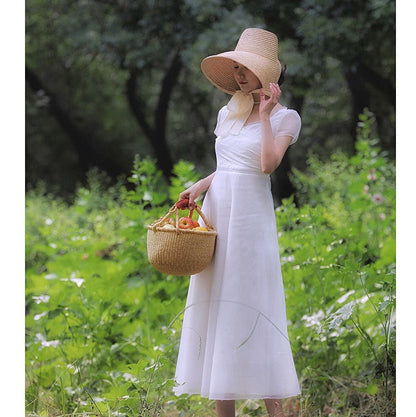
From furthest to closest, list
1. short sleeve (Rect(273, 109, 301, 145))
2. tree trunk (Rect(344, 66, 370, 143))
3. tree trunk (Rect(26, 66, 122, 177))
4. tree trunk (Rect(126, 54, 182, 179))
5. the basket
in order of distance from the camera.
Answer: tree trunk (Rect(26, 66, 122, 177))
tree trunk (Rect(126, 54, 182, 179))
tree trunk (Rect(344, 66, 370, 143))
short sleeve (Rect(273, 109, 301, 145))
the basket

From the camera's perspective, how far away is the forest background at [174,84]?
7.72m

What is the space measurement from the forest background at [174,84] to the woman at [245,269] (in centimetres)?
93

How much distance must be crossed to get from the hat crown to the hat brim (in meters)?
0.03

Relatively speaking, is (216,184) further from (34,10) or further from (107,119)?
(107,119)

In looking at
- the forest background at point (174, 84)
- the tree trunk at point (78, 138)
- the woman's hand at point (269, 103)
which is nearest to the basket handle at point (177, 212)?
the woman's hand at point (269, 103)

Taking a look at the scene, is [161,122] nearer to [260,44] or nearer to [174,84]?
[174,84]

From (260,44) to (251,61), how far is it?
0.11 metres

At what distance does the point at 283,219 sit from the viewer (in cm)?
346

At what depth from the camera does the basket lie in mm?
2242

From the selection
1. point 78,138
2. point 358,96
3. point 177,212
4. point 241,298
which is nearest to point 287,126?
point 177,212

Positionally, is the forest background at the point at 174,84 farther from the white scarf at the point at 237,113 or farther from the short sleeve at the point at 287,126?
the short sleeve at the point at 287,126

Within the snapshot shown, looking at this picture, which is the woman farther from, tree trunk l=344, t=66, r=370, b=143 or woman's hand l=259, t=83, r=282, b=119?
tree trunk l=344, t=66, r=370, b=143

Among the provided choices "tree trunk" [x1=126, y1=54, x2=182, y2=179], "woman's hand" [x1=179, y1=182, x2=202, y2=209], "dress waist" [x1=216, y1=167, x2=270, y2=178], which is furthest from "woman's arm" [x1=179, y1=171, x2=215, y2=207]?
"tree trunk" [x1=126, y1=54, x2=182, y2=179]

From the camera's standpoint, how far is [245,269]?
2.35 meters
